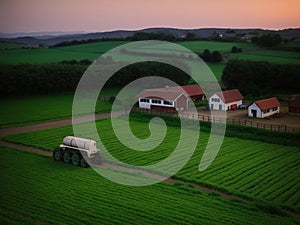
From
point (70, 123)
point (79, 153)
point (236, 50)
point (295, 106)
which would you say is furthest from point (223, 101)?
point (236, 50)

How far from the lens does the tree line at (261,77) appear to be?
53306 millimetres

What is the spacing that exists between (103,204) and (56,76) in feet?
139

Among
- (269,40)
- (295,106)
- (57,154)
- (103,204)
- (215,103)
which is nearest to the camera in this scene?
(103,204)

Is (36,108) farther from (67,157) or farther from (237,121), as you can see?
(237,121)

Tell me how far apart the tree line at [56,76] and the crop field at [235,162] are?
73.9 ft

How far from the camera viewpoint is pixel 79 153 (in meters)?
23.0

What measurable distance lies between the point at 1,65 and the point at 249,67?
36887 mm

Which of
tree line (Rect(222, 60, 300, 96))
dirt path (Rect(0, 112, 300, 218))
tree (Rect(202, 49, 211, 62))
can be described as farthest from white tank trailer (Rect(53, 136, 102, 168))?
tree (Rect(202, 49, 211, 62))

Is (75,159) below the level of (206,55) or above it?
below

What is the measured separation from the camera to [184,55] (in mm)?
77750

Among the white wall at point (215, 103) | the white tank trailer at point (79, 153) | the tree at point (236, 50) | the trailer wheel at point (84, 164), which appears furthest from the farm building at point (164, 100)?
the tree at point (236, 50)

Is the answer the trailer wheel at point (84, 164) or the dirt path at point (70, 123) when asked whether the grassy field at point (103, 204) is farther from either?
the trailer wheel at point (84, 164)

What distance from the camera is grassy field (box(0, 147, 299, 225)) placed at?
15.0 m

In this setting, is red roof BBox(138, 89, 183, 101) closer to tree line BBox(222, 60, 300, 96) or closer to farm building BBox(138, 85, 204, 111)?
farm building BBox(138, 85, 204, 111)
